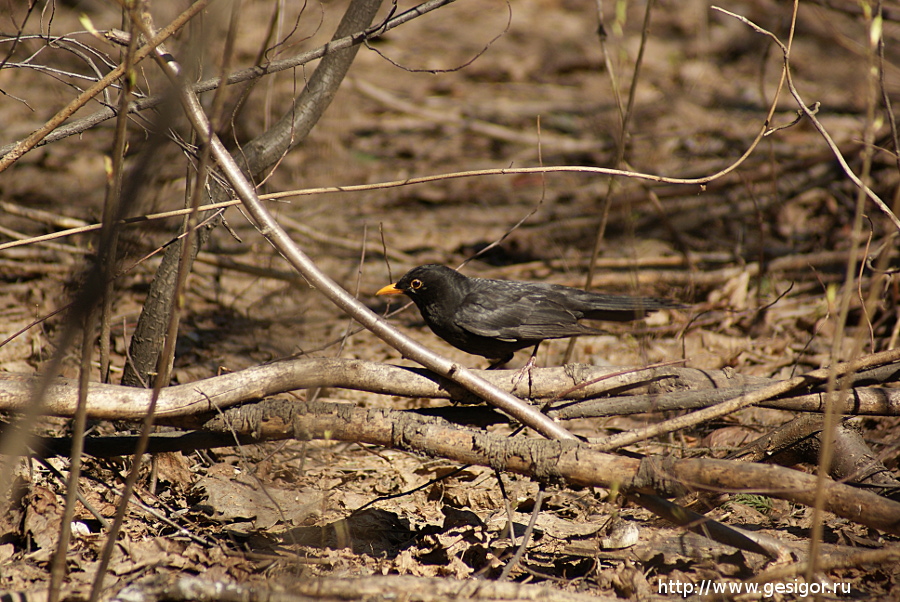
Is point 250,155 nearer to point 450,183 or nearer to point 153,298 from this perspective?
point 153,298

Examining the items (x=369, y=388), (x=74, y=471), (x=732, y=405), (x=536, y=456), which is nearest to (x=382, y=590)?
(x=536, y=456)

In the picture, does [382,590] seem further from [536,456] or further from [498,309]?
[498,309]

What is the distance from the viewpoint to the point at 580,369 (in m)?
3.62

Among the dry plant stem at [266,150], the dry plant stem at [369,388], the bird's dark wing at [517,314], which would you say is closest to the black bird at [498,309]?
the bird's dark wing at [517,314]

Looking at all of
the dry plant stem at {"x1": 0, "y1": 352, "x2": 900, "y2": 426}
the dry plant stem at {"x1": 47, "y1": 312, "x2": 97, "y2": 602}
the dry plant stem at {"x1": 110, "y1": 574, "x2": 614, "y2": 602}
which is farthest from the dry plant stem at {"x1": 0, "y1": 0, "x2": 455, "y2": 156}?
the dry plant stem at {"x1": 110, "y1": 574, "x2": 614, "y2": 602}

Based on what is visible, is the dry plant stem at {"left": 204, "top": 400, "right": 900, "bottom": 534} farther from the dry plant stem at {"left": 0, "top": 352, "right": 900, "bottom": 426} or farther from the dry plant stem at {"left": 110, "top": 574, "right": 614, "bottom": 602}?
the dry plant stem at {"left": 110, "top": 574, "right": 614, "bottom": 602}

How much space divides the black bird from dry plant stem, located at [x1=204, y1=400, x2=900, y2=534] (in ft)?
4.72

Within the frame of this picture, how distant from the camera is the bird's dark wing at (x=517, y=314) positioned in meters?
4.58

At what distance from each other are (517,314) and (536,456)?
175 centimetres

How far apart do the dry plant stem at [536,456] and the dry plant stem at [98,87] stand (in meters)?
1.50

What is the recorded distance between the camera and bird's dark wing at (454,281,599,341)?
15.0 ft

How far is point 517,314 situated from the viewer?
15.6ft

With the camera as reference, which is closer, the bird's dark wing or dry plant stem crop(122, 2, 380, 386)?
dry plant stem crop(122, 2, 380, 386)

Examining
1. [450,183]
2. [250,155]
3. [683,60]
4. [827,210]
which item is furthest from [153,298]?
[683,60]
